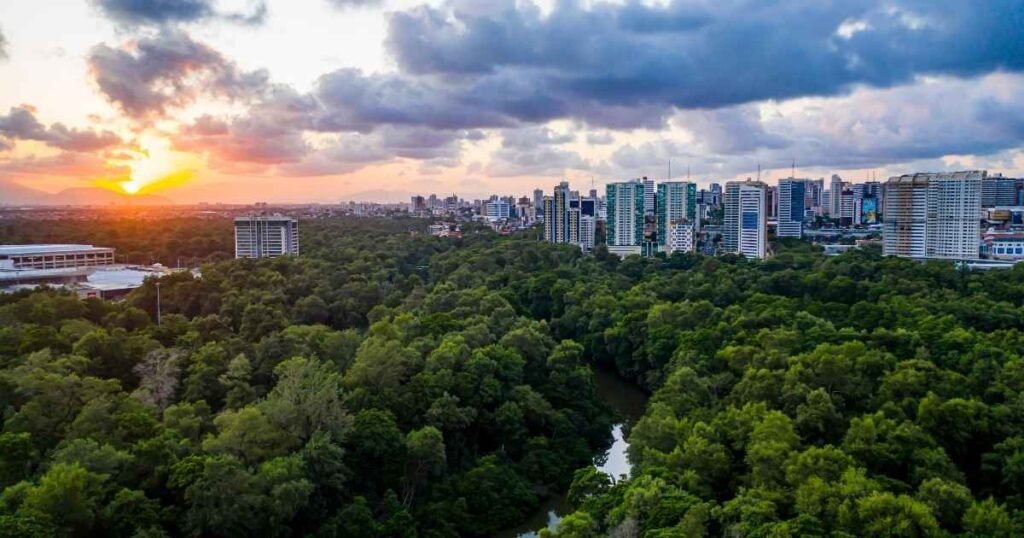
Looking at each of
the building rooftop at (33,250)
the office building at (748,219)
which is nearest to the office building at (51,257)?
the building rooftop at (33,250)

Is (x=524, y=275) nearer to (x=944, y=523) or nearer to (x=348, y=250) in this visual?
(x=348, y=250)

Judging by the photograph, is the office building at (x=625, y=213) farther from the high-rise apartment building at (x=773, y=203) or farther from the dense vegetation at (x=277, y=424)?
the dense vegetation at (x=277, y=424)

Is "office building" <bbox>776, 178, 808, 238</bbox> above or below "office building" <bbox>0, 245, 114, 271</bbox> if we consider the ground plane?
above

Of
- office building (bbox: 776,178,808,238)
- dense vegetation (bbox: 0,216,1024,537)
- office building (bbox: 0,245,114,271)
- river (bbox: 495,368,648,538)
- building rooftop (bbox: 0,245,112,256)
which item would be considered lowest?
river (bbox: 495,368,648,538)

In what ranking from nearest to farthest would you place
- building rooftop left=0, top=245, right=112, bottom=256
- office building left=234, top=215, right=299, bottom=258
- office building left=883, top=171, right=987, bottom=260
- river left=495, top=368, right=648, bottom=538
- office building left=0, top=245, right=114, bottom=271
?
river left=495, top=368, right=648, bottom=538 < office building left=0, top=245, right=114, bottom=271 < building rooftop left=0, top=245, right=112, bottom=256 < office building left=883, top=171, right=987, bottom=260 < office building left=234, top=215, right=299, bottom=258

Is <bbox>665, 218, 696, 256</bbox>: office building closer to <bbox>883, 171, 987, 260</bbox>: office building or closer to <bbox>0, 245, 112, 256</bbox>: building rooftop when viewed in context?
<bbox>883, 171, 987, 260</bbox>: office building

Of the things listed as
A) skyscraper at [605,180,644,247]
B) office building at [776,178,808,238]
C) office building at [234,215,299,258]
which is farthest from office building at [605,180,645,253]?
office building at [234,215,299,258]

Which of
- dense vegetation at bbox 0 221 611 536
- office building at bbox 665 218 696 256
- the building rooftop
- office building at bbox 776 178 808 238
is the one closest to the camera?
dense vegetation at bbox 0 221 611 536
